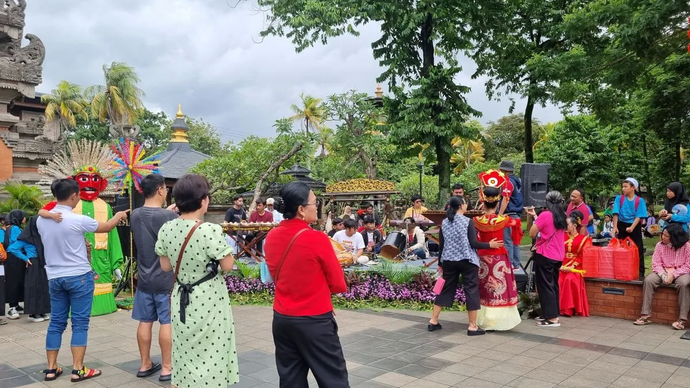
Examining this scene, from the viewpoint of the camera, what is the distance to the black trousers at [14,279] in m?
7.70

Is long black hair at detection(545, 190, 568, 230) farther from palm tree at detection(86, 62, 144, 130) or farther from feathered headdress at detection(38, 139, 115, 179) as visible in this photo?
palm tree at detection(86, 62, 144, 130)

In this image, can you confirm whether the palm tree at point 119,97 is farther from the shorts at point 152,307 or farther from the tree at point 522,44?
the shorts at point 152,307

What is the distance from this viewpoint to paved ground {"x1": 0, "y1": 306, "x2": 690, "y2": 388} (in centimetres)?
450

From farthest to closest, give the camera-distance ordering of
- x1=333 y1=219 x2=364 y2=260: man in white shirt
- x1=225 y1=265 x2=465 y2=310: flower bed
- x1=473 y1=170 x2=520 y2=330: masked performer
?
x1=333 y1=219 x2=364 y2=260: man in white shirt
x1=225 y1=265 x2=465 y2=310: flower bed
x1=473 y1=170 x2=520 y2=330: masked performer

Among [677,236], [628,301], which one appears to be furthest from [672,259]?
[628,301]

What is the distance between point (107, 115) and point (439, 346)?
3712cm

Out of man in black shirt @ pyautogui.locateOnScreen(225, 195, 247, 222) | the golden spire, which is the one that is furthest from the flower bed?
the golden spire

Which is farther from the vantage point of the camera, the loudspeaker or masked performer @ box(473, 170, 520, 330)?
the loudspeaker

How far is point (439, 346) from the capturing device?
5.55 metres

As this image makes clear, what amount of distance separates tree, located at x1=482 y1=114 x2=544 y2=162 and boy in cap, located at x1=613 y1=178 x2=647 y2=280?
108 ft

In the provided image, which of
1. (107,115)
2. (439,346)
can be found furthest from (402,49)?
(107,115)

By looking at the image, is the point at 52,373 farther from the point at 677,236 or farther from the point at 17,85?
the point at 17,85

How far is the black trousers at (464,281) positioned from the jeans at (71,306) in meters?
3.91

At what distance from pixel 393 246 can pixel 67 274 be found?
7049 mm
